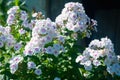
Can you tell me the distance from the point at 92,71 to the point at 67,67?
17cm

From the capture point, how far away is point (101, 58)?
10.4 ft

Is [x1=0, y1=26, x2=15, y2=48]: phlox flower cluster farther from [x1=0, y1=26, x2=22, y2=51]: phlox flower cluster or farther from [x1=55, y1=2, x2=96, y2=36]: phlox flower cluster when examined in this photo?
[x1=55, y1=2, x2=96, y2=36]: phlox flower cluster

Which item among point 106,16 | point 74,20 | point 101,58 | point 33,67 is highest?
point 106,16

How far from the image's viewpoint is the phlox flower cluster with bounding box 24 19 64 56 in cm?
307

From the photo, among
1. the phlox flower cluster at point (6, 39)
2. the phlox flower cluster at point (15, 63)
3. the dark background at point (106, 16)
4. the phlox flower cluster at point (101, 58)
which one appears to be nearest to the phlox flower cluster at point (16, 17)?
the phlox flower cluster at point (6, 39)

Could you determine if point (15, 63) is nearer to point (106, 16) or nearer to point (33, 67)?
point (33, 67)

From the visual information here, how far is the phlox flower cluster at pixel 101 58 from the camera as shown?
3113 mm

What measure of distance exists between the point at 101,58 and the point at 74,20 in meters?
0.33

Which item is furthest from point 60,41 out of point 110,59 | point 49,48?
point 110,59

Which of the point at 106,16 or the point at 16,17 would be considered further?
the point at 106,16

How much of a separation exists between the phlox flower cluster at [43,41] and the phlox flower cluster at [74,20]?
19cm

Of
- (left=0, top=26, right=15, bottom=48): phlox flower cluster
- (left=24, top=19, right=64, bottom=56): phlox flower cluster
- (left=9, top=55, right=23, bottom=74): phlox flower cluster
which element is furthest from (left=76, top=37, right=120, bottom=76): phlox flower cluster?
(left=0, top=26, right=15, bottom=48): phlox flower cluster

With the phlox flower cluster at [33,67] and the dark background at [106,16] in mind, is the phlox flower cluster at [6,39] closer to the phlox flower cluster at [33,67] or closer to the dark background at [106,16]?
the phlox flower cluster at [33,67]

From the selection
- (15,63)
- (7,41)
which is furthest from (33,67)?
(7,41)
